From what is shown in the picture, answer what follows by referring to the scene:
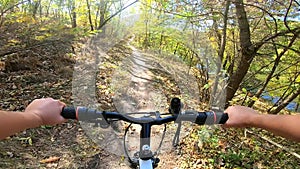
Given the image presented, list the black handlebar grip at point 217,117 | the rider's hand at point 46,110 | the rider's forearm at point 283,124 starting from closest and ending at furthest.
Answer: the rider's forearm at point 283,124, the rider's hand at point 46,110, the black handlebar grip at point 217,117

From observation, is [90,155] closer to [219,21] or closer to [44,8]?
[219,21]

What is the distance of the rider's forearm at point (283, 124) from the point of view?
1.04 meters

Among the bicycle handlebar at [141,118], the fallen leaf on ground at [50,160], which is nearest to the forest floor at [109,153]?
the fallen leaf on ground at [50,160]

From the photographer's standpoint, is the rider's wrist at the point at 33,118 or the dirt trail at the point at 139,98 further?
the dirt trail at the point at 139,98

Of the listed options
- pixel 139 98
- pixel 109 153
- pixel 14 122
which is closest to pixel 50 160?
pixel 109 153

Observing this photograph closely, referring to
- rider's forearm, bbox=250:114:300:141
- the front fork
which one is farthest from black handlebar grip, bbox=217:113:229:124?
the front fork

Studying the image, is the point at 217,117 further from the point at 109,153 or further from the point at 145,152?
the point at 109,153

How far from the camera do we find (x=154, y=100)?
7.91 feet

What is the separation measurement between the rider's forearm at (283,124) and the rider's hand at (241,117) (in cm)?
4

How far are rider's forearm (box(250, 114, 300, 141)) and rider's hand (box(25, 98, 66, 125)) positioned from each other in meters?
0.81

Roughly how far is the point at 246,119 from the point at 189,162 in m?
2.88

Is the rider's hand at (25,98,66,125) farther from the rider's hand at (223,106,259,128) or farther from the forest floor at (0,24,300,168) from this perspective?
the forest floor at (0,24,300,168)

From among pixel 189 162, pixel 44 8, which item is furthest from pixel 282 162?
pixel 44 8

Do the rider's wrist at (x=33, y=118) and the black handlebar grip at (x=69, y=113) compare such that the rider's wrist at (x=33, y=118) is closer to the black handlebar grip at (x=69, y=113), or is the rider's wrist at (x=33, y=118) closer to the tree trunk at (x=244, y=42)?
the black handlebar grip at (x=69, y=113)
